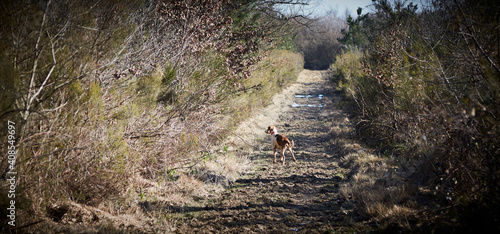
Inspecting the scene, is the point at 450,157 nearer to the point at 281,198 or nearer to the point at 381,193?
the point at 381,193

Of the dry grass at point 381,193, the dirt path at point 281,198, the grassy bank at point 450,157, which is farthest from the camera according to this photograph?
the dirt path at point 281,198

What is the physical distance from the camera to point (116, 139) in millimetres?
3676

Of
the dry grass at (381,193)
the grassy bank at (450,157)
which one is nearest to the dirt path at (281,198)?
the dry grass at (381,193)

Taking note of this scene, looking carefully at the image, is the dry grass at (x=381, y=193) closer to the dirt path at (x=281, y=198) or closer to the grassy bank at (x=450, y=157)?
the grassy bank at (x=450, y=157)

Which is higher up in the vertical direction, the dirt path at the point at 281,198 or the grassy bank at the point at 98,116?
the grassy bank at the point at 98,116

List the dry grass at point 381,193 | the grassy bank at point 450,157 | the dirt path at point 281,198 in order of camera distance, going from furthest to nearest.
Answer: the dirt path at point 281,198 → the dry grass at point 381,193 → the grassy bank at point 450,157

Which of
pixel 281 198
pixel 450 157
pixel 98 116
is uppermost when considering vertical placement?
pixel 98 116

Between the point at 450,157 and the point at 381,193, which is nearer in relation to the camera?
the point at 450,157

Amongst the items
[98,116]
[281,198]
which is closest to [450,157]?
[281,198]

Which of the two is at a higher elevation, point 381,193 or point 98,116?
point 98,116

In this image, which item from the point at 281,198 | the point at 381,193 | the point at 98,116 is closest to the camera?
the point at 98,116

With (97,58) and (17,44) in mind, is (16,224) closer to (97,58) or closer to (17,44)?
(17,44)

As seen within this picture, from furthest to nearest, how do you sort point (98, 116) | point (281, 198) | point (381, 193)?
point (281, 198)
point (381, 193)
point (98, 116)

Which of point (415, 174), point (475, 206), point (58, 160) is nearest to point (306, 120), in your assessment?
point (415, 174)
